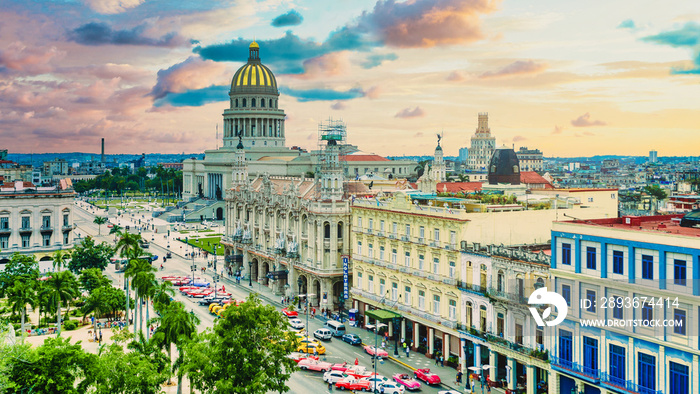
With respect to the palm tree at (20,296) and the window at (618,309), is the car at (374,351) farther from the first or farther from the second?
the palm tree at (20,296)

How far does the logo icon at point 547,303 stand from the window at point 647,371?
620 cm

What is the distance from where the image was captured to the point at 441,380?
54.1m

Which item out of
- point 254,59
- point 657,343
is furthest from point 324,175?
point 254,59

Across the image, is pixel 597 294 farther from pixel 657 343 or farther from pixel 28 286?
pixel 28 286

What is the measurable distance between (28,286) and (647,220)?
59587 millimetres

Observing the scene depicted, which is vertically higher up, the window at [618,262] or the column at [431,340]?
the window at [618,262]

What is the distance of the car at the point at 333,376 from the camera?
176 feet

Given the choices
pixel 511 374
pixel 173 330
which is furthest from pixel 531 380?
pixel 173 330

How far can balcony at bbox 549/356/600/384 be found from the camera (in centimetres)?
4231

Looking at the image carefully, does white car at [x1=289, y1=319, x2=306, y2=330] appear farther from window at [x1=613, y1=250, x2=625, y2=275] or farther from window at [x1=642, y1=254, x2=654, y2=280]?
window at [x1=642, y1=254, x2=654, y2=280]

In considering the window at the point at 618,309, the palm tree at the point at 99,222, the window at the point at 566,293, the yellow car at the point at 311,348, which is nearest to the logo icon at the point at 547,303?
the window at the point at 566,293

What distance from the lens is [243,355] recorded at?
41.8 m

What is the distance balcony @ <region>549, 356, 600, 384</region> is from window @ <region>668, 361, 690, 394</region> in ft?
16.2

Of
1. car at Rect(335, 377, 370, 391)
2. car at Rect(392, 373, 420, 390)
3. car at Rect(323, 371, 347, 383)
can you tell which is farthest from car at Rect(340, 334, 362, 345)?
car at Rect(335, 377, 370, 391)
